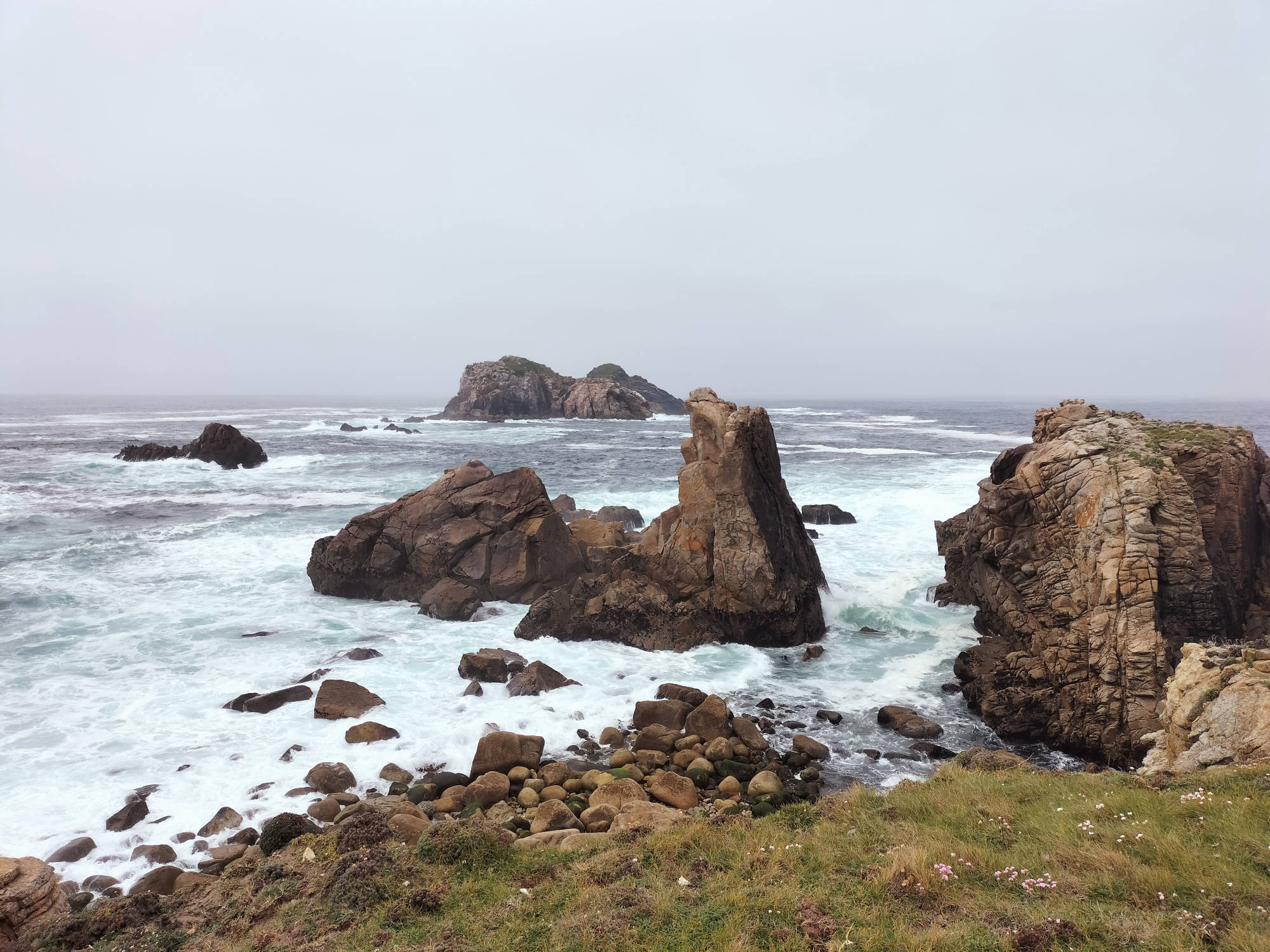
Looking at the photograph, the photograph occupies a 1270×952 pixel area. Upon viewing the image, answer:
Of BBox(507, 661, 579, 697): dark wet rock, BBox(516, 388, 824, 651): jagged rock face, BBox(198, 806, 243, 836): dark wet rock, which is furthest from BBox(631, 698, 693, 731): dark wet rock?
BBox(198, 806, 243, 836): dark wet rock

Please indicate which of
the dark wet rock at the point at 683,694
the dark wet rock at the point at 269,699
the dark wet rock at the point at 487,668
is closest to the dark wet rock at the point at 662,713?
the dark wet rock at the point at 683,694

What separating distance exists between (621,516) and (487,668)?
16.5m

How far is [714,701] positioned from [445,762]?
6.49 metres

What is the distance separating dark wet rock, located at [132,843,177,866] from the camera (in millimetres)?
11039

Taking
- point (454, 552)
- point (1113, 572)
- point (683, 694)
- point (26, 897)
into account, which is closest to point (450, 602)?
point (454, 552)

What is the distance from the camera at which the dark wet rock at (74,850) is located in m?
11.0

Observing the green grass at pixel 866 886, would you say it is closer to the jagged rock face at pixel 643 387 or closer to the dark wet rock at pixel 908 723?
the dark wet rock at pixel 908 723

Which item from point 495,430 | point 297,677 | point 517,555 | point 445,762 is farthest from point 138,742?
point 495,430

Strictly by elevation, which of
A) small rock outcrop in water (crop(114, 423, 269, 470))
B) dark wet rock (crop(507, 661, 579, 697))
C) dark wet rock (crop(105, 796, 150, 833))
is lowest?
dark wet rock (crop(105, 796, 150, 833))

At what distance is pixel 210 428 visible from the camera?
185ft

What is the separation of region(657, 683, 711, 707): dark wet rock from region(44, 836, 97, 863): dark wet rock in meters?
11.9

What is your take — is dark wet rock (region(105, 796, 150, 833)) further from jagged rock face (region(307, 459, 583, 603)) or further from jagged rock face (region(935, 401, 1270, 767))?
jagged rock face (region(935, 401, 1270, 767))

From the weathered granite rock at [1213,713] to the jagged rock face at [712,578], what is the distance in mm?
10394

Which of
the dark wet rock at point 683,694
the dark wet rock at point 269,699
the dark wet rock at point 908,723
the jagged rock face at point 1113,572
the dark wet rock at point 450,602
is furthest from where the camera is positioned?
the dark wet rock at point 450,602
